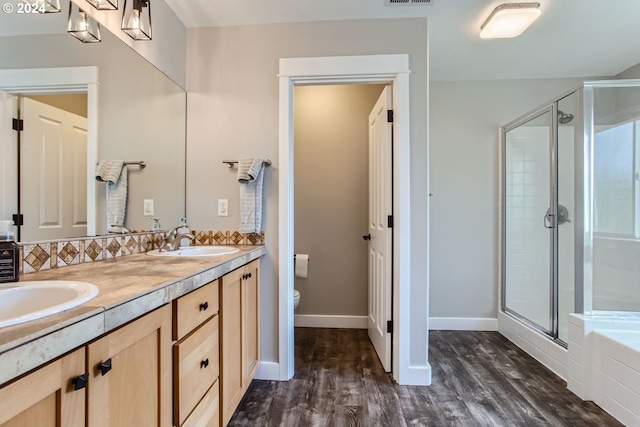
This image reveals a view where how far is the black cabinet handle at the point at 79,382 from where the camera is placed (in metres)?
0.59

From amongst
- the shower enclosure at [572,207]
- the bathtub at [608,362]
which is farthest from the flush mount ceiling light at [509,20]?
the bathtub at [608,362]

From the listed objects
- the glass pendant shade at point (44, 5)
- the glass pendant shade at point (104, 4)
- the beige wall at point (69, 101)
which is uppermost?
the glass pendant shade at point (104, 4)

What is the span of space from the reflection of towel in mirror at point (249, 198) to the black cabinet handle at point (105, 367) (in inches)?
48.5

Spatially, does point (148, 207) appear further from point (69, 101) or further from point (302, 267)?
point (302, 267)

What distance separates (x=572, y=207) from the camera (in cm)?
222

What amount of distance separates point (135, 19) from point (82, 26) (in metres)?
0.29

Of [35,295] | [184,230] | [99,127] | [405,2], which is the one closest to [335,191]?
[184,230]

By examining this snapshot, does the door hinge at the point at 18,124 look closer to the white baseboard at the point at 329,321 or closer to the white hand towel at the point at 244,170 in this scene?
the white hand towel at the point at 244,170

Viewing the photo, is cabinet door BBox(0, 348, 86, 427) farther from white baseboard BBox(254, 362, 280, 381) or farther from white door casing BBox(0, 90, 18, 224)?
white baseboard BBox(254, 362, 280, 381)

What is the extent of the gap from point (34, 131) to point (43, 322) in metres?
0.91

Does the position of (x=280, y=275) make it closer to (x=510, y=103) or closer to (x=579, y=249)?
(x=579, y=249)

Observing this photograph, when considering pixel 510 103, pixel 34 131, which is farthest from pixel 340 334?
pixel 510 103

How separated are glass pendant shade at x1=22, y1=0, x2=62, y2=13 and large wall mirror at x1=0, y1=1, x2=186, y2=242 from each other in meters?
0.02

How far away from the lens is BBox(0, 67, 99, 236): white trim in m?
1.03
